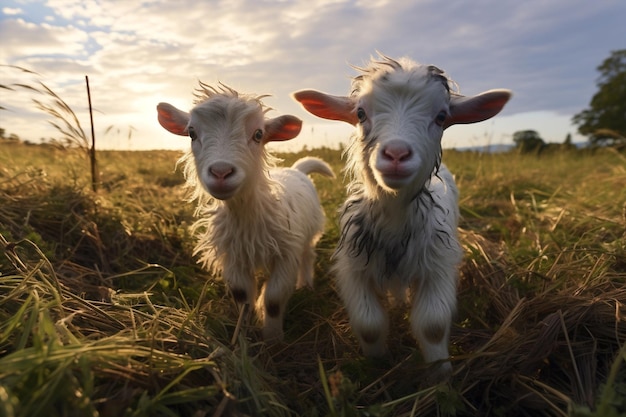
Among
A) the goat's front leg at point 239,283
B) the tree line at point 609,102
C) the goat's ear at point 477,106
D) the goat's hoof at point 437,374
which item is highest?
the tree line at point 609,102

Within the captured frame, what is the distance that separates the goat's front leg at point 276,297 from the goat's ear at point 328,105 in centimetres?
107

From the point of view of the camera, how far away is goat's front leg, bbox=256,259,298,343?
9.95ft

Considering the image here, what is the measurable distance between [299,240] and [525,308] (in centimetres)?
157

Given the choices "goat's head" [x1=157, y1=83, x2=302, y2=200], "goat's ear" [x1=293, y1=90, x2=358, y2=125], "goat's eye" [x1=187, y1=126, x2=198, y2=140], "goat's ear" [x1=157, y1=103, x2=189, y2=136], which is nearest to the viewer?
"goat's head" [x1=157, y1=83, x2=302, y2=200]

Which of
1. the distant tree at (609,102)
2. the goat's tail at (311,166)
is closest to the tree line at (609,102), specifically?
the distant tree at (609,102)

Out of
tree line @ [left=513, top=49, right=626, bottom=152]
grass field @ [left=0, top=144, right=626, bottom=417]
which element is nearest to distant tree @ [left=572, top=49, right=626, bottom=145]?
tree line @ [left=513, top=49, right=626, bottom=152]

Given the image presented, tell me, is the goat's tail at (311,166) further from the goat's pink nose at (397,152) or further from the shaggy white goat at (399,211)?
the goat's pink nose at (397,152)

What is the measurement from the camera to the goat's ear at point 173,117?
129 inches

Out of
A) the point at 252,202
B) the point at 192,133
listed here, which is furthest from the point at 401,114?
the point at 192,133

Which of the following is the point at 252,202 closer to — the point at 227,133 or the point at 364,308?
the point at 227,133

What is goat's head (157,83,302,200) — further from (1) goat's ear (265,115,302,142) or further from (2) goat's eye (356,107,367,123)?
(2) goat's eye (356,107,367,123)

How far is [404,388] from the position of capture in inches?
86.7

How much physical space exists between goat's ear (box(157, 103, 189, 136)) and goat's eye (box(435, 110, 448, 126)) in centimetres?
179

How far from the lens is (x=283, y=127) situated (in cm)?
321
